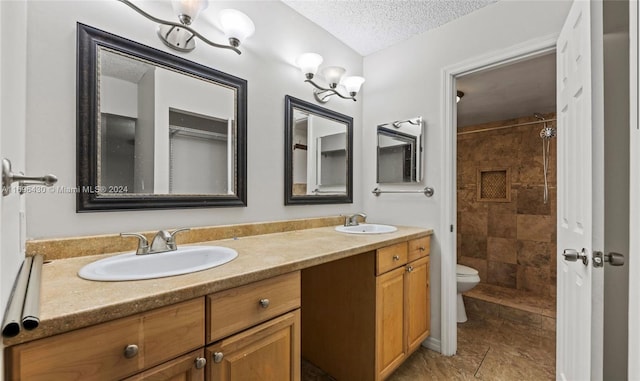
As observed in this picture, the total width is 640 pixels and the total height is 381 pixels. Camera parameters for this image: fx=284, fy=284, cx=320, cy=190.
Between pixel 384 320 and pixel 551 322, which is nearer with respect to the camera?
pixel 384 320

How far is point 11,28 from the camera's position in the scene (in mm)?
669

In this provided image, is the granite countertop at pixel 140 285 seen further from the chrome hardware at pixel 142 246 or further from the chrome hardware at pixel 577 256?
the chrome hardware at pixel 577 256

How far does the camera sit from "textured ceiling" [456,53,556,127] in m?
2.14

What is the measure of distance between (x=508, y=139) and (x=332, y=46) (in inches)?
101

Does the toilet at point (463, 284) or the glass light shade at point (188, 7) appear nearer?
the glass light shade at point (188, 7)

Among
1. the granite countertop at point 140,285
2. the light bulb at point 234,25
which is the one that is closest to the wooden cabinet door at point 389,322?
the granite countertop at point 140,285

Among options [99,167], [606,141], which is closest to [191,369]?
[99,167]

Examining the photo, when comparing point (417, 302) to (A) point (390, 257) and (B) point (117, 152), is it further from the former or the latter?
(B) point (117, 152)

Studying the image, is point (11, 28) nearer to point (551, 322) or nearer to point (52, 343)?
point (52, 343)

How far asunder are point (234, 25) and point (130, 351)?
1.41 m

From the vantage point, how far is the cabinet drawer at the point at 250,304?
82 centimetres

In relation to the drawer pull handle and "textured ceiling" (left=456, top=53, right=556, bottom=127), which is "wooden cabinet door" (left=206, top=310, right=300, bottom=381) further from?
"textured ceiling" (left=456, top=53, right=556, bottom=127)

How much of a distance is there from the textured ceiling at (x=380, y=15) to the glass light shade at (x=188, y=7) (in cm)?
76

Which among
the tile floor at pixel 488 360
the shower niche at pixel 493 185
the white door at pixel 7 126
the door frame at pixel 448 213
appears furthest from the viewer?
the shower niche at pixel 493 185
